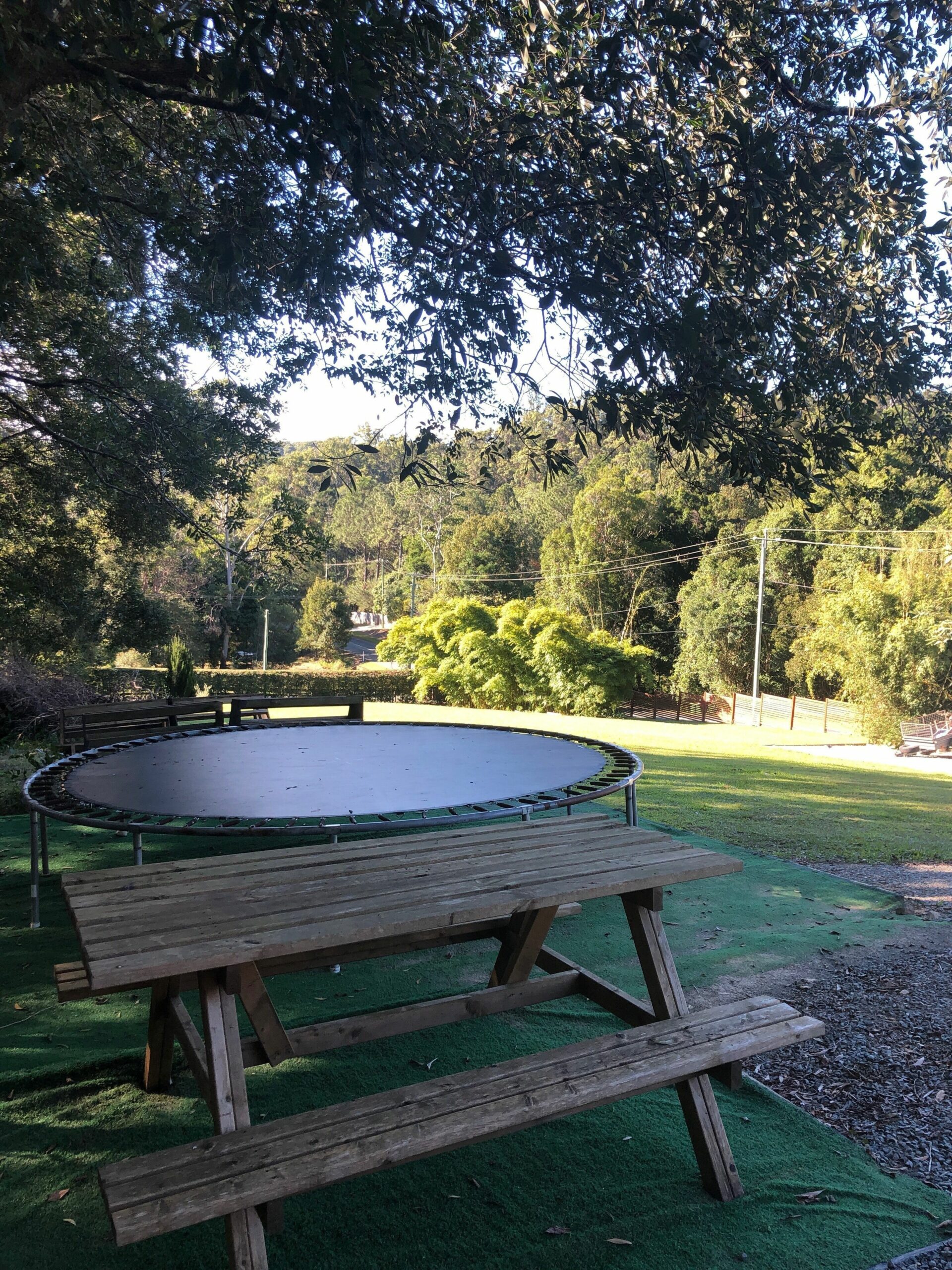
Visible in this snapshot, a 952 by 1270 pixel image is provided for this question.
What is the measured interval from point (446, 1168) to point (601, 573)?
94.3 feet

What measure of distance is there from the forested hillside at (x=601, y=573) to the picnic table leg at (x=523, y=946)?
1.91 m

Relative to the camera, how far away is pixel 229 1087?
1520mm

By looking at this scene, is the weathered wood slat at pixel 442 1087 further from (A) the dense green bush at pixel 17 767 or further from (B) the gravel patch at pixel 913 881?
(A) the dense green bush at pixel 17 767

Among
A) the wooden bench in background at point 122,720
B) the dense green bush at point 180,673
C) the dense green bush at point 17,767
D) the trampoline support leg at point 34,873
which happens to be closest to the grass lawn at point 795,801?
the wooden bench in background at point 122,720

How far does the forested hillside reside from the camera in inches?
335

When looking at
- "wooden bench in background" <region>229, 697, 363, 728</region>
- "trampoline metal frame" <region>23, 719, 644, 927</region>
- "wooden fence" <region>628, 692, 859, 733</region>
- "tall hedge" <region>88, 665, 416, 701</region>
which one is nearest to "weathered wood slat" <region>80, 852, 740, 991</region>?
"trampoline metal frame" <region>23, 719, 644, 927</region>

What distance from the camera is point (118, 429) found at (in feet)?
20.8

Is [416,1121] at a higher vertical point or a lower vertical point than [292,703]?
lower

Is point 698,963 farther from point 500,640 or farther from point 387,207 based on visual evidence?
point 500,640

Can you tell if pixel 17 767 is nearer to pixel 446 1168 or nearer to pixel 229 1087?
pixel 446 1168

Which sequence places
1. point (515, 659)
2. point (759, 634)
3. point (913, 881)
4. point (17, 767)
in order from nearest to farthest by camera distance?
point (913, 881), point (17, 767), point (515, 659), point (759, 634)

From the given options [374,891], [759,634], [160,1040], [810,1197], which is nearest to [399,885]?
[374,891]

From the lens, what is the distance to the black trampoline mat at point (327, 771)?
107 inches

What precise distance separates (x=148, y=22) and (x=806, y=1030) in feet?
13.6
